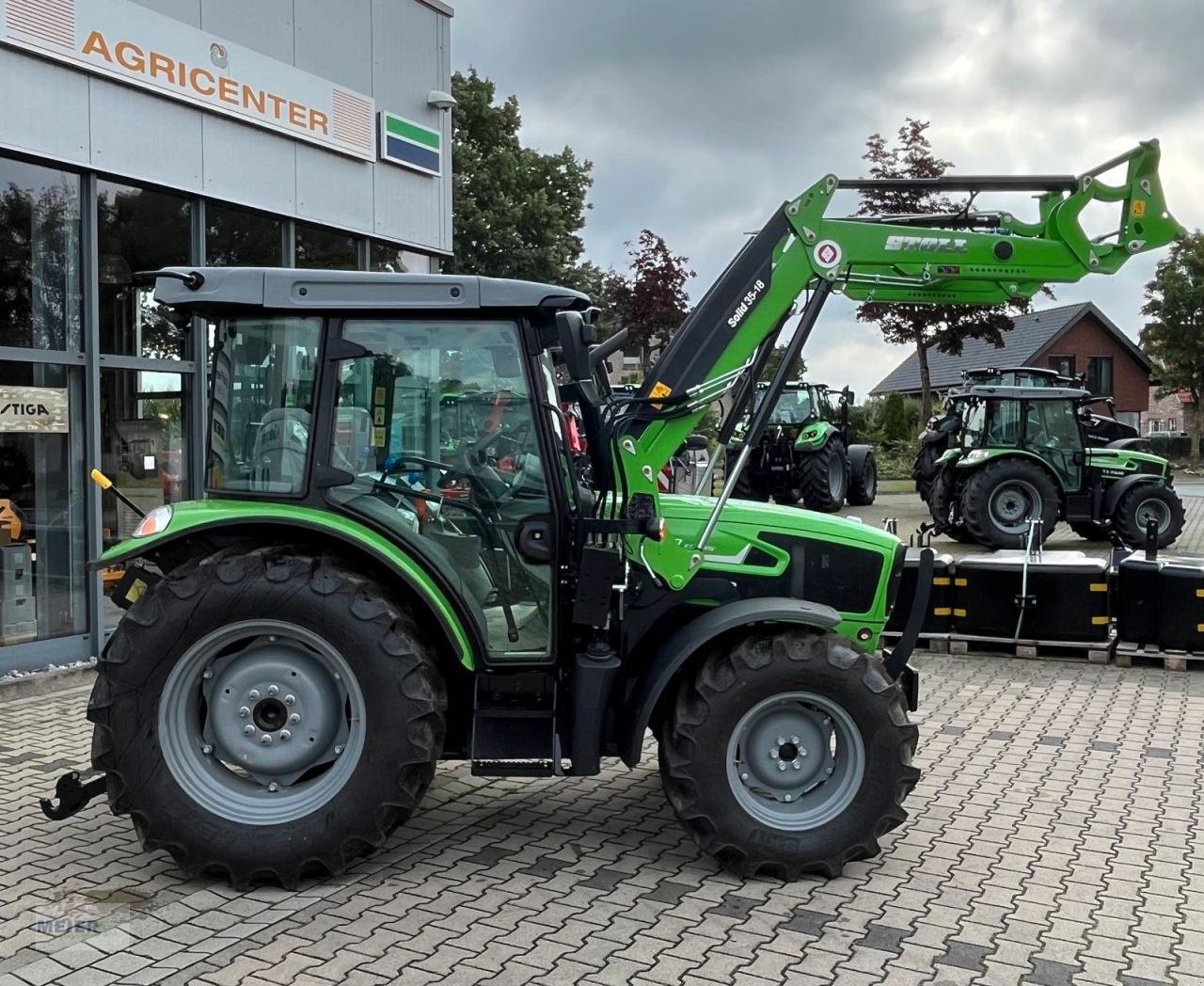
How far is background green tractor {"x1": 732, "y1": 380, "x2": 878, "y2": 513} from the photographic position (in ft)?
65.5

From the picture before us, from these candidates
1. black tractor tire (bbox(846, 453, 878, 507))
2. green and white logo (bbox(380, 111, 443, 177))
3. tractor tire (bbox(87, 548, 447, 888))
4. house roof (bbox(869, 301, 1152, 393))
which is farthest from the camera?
house roof (bbox(869, 301, 1152, 393))

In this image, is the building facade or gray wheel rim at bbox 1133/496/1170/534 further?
A: gray wheel rim at bbox 1133/496/1170/534

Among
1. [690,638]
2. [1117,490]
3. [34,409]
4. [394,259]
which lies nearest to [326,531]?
[690,638]

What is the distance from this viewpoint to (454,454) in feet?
15.3

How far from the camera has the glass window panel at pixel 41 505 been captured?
814cm

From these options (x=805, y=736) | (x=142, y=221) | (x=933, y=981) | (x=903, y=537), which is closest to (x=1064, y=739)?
(x=805, y=736)

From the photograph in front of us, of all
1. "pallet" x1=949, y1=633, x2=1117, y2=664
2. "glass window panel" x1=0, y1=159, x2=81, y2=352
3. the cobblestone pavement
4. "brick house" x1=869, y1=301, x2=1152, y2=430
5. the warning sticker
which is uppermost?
"brick house" x1=869, y1=301, x2=1152, y2=430

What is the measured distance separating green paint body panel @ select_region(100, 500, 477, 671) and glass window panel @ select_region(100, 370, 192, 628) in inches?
175

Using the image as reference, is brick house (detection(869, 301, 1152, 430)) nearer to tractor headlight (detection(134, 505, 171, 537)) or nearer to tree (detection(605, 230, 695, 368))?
tree (detection(605, 230, 695, 368))

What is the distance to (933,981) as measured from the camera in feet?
12.2

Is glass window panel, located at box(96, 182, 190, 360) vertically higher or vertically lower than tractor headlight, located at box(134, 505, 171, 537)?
higher

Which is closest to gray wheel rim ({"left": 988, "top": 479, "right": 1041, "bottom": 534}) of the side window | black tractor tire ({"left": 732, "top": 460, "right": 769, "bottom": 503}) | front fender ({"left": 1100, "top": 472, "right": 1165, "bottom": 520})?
front fender ({"left": 1100, "top": 472, "right": 1165, "bottom": 520})

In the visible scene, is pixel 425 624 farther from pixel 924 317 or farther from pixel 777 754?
pixel 924 317

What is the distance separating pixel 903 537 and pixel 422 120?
9.91 metres
